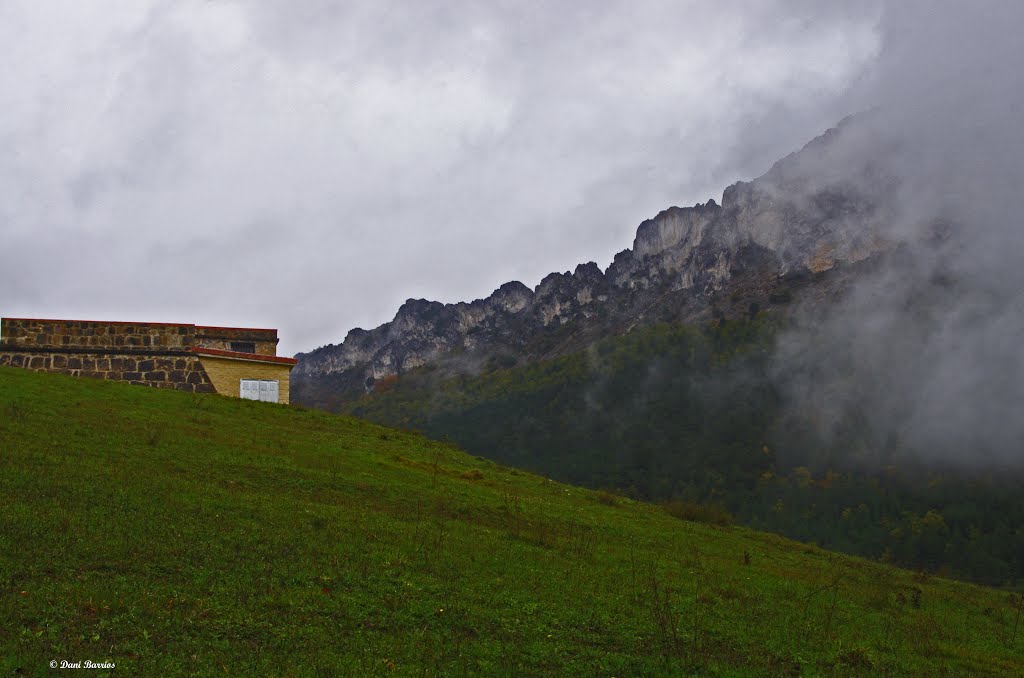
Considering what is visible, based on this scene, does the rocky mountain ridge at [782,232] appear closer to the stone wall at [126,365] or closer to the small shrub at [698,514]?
the small shrub at [698,514]

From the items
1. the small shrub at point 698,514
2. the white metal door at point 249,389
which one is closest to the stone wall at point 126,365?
the white metal door at point 249,389

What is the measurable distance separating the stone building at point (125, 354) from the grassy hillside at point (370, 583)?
10712 mm

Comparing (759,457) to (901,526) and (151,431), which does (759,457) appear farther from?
(151,431)

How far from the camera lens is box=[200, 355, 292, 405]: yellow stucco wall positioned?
34.4m

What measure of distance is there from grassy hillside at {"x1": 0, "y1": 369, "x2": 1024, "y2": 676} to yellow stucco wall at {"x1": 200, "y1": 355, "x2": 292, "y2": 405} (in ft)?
36.5

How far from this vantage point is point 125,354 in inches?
1325

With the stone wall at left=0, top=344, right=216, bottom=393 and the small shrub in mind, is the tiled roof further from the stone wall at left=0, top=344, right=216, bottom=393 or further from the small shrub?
the small shrub

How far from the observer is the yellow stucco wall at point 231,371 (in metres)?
34.4

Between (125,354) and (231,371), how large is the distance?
13.7ft

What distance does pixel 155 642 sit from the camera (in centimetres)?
930

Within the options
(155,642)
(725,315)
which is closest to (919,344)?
(725,315)

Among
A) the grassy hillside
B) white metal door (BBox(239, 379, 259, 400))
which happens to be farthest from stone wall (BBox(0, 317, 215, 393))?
the grassy hillside

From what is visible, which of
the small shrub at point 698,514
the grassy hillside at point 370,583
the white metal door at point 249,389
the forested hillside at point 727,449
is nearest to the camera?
the grassy hillside at point 370,583

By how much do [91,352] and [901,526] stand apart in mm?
63889
